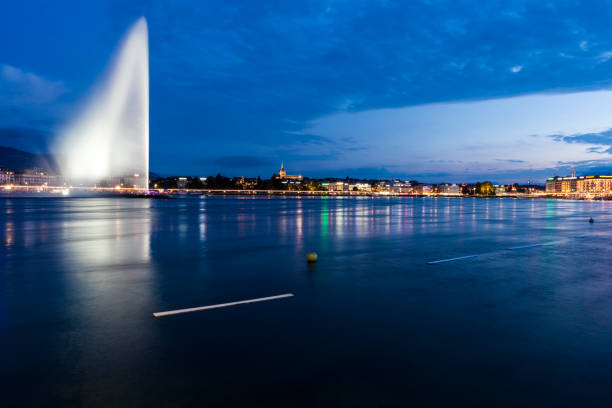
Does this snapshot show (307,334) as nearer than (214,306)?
Yes

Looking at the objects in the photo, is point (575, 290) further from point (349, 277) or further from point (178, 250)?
point (178, 250)

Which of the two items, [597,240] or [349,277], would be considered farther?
[597,240]

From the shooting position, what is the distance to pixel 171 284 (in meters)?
9.70

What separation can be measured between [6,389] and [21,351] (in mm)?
1182

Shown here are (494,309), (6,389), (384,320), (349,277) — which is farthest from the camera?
(349,277)

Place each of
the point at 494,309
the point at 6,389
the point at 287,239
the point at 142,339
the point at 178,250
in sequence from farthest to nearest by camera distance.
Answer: the point at 287,239, the point at 178,250, the point at 494,309, the point at 142,339, the point at 6,389

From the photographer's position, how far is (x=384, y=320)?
273 inches

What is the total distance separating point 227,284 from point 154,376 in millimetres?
4932

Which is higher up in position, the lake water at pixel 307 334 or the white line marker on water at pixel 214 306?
the white line marker on water at pixel 214 306

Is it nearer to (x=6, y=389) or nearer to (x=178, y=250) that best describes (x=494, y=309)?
(x=6, y=389)

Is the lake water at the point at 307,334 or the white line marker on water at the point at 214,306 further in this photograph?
the white line marker on water at the point at 214,306

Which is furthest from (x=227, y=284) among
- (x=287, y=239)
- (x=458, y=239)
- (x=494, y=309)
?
(x=458, y=239)

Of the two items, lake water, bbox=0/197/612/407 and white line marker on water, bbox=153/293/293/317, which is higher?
white line marker on water, bbox=153/293/293/317

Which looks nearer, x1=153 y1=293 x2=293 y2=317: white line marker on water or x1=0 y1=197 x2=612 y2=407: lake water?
x1=0 y1=197 x2=612 y2=407: lake water
